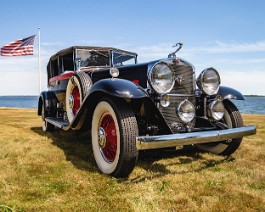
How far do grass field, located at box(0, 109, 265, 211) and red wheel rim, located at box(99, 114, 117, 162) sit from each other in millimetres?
250

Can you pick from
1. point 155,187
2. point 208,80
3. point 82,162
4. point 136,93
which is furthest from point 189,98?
point 82,162

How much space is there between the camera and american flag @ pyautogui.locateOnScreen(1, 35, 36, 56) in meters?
13.7

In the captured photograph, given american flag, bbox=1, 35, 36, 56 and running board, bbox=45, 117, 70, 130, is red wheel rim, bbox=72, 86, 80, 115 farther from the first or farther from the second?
american flag, bbox=1, 35, 36, 56

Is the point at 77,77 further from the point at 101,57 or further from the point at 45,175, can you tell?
the point at 45,175

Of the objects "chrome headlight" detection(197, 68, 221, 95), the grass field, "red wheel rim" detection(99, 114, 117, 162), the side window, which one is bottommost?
the grass field

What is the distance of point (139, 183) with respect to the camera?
2834 mm

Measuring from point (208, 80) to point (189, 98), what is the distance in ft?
1.19

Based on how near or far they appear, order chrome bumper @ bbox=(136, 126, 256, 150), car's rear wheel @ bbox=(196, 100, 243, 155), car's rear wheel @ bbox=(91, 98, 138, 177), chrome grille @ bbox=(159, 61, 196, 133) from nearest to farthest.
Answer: chrome bumper @ bbox=(136, 126, 256, 150) < car's rear wheel @ bbox=(91, 98, 138, 177) < chrome grille @ bbox=(159, 61, 196, 133) < car's rear wheel @ bbox=(196, 100, 243, 155)

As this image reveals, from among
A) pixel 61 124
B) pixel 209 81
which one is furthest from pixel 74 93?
pixel 209 81

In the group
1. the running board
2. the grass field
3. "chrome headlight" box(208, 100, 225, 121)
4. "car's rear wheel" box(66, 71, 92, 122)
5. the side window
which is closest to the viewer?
the grass field

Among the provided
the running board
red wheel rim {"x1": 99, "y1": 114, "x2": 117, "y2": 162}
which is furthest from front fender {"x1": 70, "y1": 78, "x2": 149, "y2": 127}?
the running board

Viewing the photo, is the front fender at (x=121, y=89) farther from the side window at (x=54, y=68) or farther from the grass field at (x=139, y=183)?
the side window at (x=54, y=68)

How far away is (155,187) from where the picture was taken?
108 inches

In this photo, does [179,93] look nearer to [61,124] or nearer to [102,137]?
[102,137]
